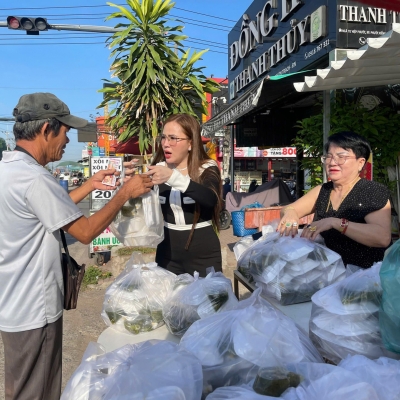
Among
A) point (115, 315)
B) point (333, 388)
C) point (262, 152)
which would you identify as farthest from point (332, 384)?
point (262, 152)

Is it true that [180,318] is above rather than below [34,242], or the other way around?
below

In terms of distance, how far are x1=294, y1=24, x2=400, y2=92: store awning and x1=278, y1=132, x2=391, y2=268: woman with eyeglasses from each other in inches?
33.2

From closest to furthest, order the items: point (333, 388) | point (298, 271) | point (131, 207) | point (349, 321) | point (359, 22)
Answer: point (333, 388)
point (349, 321)
point (298, 271)
point (131, 207)
point (359, 22)

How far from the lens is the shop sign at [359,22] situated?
4.55 metres

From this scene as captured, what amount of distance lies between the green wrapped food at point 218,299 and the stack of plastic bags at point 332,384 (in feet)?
2.05

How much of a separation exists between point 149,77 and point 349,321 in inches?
217

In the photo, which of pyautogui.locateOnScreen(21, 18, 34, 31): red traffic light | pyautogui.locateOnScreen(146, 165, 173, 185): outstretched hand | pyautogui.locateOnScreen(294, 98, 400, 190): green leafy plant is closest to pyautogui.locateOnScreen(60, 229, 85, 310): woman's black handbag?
pyautogui.locateOnScreen(146, 165, 173, 185): outstretched hand

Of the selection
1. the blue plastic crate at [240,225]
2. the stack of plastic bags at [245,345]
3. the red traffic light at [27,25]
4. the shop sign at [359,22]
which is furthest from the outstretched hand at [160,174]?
the red traffic light at [27,25]

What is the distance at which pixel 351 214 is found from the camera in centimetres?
216

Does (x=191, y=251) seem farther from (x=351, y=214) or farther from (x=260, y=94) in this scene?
(x=260, y=94)

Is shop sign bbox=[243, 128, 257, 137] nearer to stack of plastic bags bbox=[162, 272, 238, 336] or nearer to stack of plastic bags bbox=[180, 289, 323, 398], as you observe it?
stack of plastic bags bbox=[162, 272, 238, 336]

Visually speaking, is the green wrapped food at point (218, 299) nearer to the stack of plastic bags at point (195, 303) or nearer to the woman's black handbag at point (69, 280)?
the stack of plastic bags at point (195, 303)

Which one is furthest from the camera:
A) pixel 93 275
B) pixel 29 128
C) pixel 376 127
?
pixel 93 275

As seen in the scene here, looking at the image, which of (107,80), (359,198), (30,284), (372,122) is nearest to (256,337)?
(30,284)
